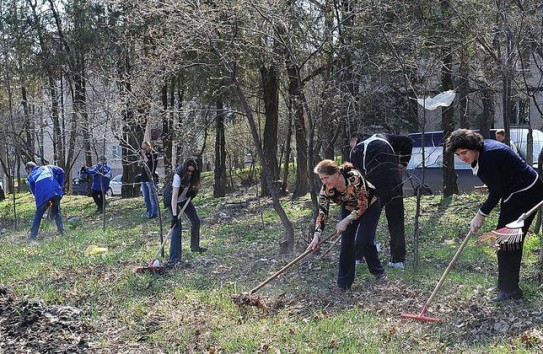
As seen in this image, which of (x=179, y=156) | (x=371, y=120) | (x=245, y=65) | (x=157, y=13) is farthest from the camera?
(x=179, y=156)

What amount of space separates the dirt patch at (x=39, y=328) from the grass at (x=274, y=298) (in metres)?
0.15

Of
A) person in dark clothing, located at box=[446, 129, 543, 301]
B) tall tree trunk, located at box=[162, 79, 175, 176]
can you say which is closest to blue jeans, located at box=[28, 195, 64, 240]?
tall tree trunk, located at box=[162, 79, 175, 176]

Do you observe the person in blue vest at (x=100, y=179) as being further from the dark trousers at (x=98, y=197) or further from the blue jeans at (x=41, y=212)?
the blue jeans at (x=41, y=212)

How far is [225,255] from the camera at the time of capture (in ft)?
28.7

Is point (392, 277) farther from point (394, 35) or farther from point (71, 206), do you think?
point (71, 206)

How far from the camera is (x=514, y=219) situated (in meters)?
5.20

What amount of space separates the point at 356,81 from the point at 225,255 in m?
3.26

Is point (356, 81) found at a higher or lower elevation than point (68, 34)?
lower

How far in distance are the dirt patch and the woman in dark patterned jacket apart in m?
2.42

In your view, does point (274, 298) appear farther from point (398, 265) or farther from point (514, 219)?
point (514, 219)

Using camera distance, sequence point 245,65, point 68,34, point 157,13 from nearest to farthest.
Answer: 1. point 157,13
2. point 245,65
3. point 68,34

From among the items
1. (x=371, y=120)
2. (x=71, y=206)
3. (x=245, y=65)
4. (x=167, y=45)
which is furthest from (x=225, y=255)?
(x=71, y=206)

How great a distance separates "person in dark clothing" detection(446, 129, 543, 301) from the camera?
5.03 metres

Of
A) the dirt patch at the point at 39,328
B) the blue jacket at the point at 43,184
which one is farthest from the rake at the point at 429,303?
the blue jacket at the point at 43,184
